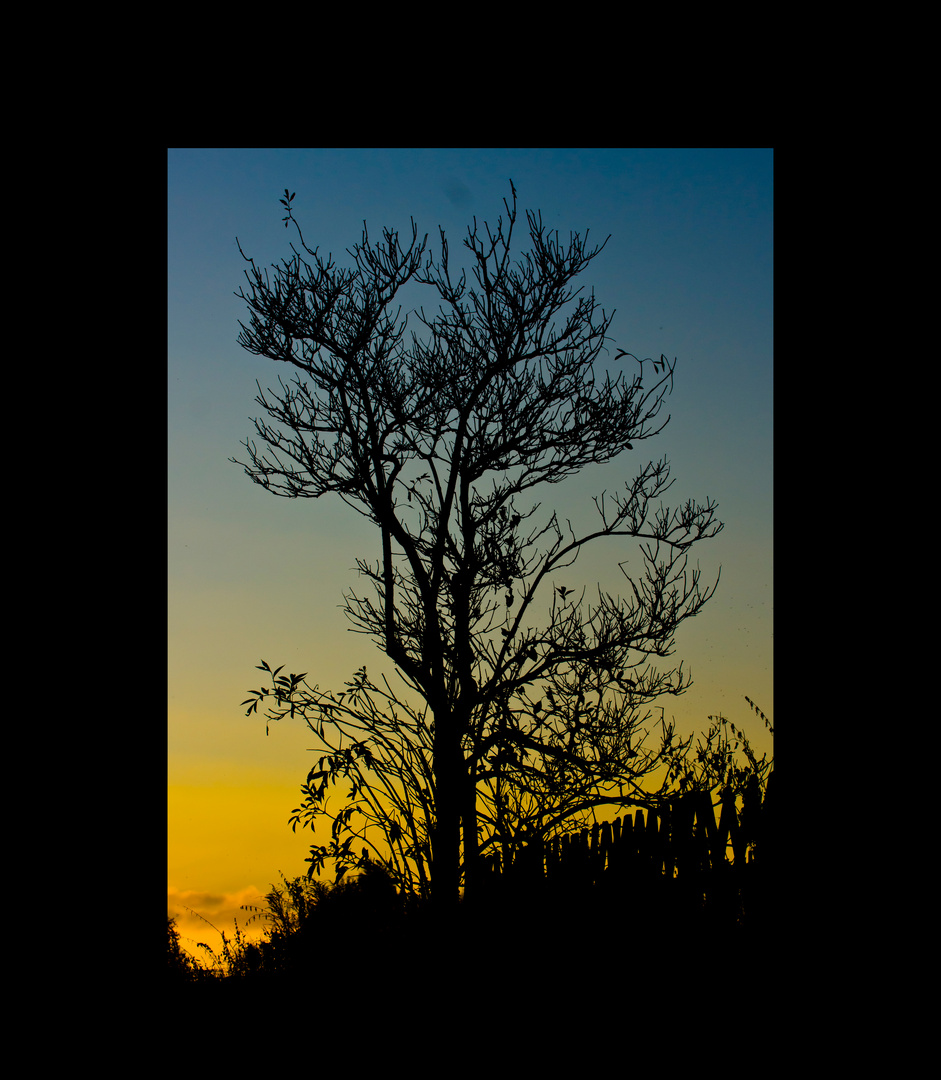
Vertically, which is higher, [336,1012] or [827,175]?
[827,175]

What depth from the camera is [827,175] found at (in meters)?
1.98

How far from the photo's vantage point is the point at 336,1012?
3629mm

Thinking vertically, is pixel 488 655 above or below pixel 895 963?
above

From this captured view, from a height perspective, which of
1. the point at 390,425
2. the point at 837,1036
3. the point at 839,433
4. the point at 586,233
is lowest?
the point at 837,1036

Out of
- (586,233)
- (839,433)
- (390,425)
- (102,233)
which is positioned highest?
(586,233)

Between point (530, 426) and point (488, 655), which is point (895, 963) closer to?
point (488, 655)

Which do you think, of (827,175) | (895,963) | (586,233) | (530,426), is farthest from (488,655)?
(827,175)

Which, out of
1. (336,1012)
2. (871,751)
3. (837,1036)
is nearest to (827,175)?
(871,751)

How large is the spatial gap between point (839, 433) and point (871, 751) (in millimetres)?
735

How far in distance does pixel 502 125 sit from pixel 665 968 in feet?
11.3

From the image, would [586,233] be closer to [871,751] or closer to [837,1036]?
[871,751]

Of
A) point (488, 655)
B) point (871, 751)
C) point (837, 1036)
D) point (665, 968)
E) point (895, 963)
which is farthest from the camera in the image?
point (488, 655)

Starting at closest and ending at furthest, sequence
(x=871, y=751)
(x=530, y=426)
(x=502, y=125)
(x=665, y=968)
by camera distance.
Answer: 1. (x=871, y=751)
2. (x=502, y=125)
3. (x=665, y=968)
4. (x=530, y=426)

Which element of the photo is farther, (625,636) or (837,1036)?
(625,636)
